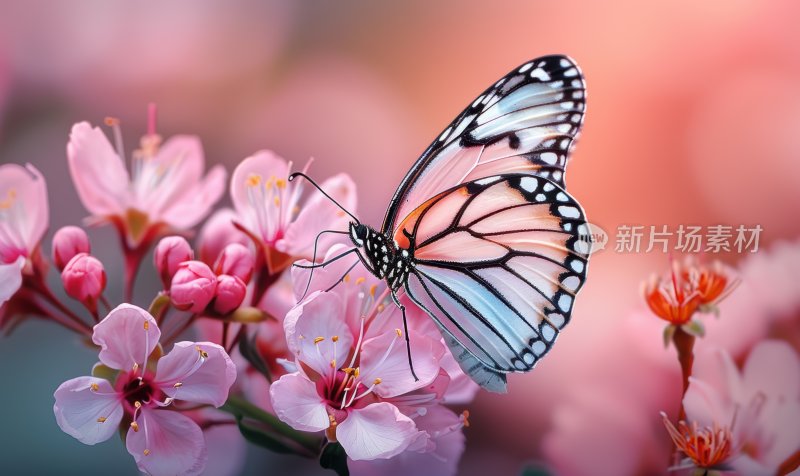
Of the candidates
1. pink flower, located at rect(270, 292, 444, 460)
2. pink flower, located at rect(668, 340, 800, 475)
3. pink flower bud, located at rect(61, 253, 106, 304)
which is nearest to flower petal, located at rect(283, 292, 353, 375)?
pink flower, located at rect(270, 292, 444, 460)

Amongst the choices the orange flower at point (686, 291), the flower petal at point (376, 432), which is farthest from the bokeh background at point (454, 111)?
the flower petal at point (376, 432)

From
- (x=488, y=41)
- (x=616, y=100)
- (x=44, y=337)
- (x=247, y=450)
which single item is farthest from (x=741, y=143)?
(x=44, y=337)

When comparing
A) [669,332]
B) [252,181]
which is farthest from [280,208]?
[669,332]

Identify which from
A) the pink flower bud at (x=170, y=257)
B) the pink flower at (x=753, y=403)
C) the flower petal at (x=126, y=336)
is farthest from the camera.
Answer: the pink flower at (x=753, y=403)

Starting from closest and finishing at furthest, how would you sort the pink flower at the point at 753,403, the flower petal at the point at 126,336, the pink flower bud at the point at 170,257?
1. the flower petal at the point at 126,336
2. the pink flower bud at the point at 170,257
3. the pink flower at the point at 753,403

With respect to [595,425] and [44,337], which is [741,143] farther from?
[44,337]

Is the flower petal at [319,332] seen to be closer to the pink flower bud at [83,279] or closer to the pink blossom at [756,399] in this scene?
the pink flower bud at [83,279]

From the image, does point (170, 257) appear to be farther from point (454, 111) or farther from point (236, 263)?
point (454, 111)
